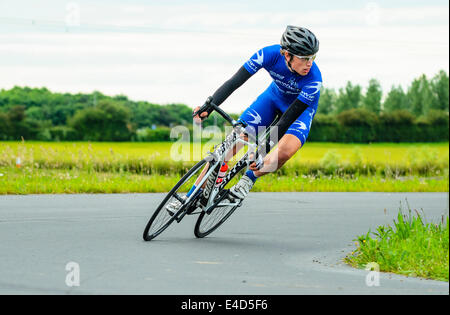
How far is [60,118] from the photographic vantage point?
39.8 metres

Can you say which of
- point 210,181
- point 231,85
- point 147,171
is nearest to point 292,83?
point 231,85

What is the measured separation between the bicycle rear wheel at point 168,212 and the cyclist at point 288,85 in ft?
0.33

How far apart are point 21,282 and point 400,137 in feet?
139

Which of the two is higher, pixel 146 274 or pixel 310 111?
pixel 310 111

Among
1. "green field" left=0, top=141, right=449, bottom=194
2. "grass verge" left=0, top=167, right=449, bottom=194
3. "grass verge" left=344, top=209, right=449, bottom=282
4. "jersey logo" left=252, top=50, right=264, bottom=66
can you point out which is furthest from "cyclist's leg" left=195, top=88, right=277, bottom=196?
"grass verge" left=0, top=167, right=449, bottom=194

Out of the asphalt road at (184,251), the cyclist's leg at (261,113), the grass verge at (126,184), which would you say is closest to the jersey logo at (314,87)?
the cyclist's leg at (261,113)

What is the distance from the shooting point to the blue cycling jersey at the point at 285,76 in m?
8.53

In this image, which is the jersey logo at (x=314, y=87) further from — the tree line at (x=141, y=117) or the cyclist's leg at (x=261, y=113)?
the tree line at (x=141, y=117)

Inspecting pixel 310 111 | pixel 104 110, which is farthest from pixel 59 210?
pixel 104 110

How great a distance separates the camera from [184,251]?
26.9 feet

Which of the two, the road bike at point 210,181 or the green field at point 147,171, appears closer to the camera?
the road bike at point 210,181

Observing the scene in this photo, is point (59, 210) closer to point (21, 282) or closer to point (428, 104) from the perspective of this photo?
point (21, 282)

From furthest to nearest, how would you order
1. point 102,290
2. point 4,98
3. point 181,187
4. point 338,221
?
point 4,98 < point 338,221 < point 181,187 < point 102,290

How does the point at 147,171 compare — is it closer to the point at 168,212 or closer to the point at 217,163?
the point at 168,212
